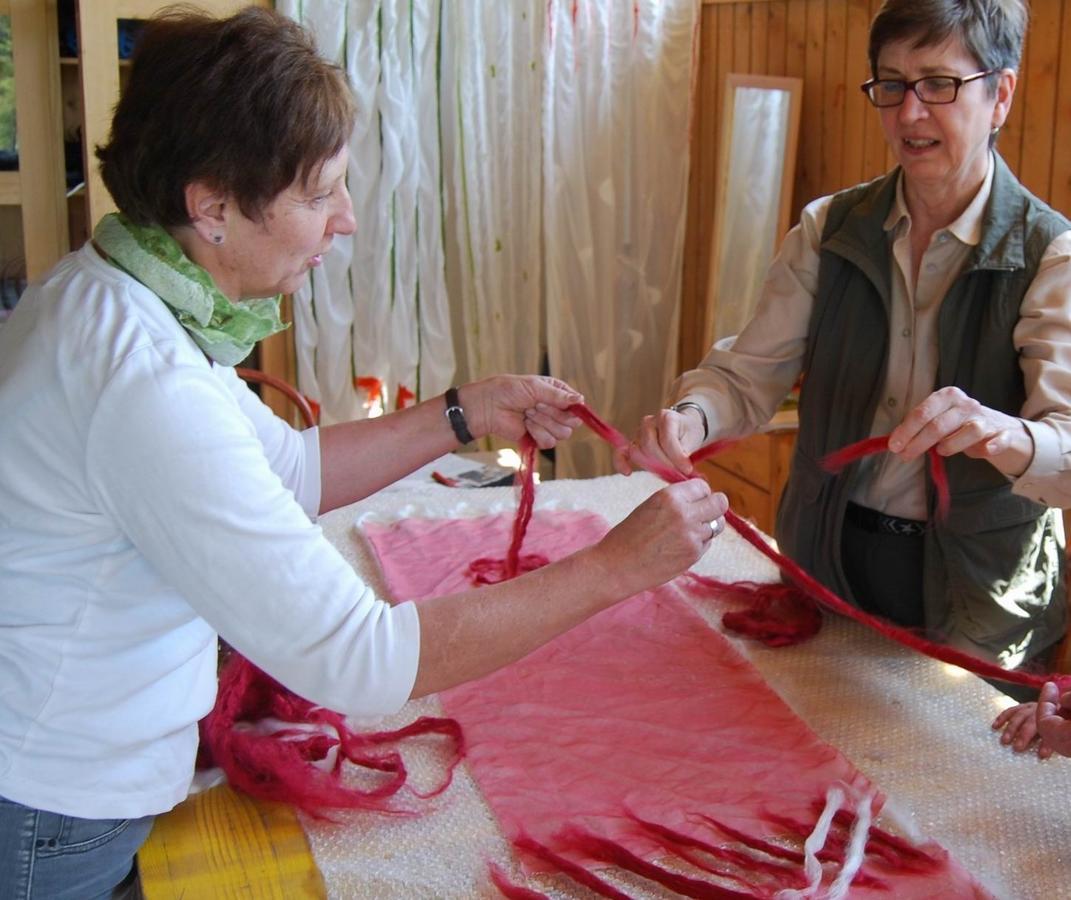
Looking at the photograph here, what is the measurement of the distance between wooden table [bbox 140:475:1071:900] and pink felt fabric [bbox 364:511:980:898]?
5 cm

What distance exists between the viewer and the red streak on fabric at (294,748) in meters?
1.46

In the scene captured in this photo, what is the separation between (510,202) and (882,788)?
3.13 meters

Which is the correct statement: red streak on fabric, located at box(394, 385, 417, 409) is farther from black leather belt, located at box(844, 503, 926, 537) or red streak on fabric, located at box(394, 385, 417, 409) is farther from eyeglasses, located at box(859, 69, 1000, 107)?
eyeglasses, located at box(859, 69, 1000, 107)

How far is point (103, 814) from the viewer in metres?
1.26

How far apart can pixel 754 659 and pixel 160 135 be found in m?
1.12

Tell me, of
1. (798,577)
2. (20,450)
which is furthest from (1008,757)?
(20,450)

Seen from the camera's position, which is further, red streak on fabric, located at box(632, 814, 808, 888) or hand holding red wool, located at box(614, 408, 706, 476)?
hand holding red wool, located at box(614, 408, 706, 476)

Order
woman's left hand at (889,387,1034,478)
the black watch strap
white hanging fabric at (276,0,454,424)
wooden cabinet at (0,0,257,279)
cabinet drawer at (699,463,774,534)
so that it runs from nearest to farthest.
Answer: woman's left hand at (889,387,1034,478)
the black watch strap
wooden cabinet at (0,0,257,279)
cabinet drawer at (699,463,774,534)
white hanging fabric at (276,0,454,424)

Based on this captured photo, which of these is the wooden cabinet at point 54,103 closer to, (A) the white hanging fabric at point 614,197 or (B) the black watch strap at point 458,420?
(A) the white hanging fabric at point 614,197

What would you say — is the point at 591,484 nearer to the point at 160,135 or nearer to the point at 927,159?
the point at 927,159

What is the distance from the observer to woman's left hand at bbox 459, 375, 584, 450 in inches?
74.0

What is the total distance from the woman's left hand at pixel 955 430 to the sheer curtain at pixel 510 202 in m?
2.77

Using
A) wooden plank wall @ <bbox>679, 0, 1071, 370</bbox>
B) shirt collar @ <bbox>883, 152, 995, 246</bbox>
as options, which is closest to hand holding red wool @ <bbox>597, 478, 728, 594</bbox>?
shirt collar @ <bbox>883, 152, 995, 246</bbox>

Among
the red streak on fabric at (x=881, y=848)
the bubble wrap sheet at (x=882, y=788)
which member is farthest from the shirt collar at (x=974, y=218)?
the red streak on fabric at (x=881, y=848)
